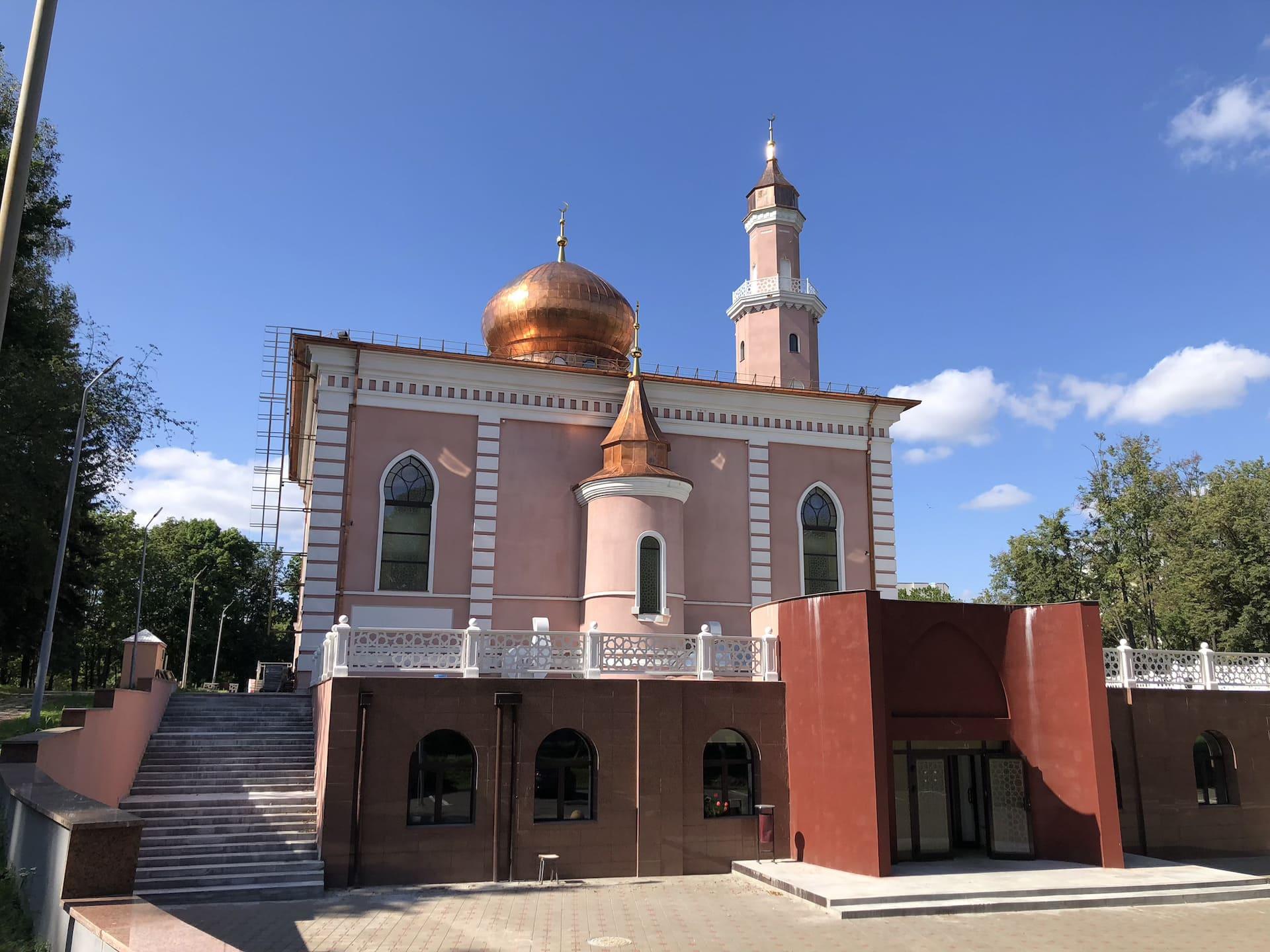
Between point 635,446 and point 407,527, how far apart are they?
550 cm

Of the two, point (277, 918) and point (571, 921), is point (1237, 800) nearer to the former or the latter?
point (571, 921)

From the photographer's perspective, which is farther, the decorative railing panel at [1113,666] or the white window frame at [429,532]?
the white window frame at [429,532]

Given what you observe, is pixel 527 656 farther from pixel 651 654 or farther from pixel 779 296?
pixel 779 296

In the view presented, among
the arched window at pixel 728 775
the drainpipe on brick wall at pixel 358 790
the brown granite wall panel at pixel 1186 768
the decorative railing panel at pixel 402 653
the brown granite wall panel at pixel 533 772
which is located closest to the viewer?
the drainpipe on brick wall at pixel 358 790

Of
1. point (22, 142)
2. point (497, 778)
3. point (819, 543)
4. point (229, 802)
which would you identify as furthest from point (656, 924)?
point (819, 543)

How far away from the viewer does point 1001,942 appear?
1163 centimetres

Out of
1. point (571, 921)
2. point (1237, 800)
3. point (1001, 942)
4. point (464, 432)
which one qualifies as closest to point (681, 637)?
point (571, 921)

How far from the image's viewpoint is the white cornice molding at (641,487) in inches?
853

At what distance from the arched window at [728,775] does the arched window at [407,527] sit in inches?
330

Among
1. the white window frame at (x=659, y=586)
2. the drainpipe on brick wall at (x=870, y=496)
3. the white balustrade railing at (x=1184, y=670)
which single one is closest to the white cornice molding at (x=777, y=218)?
the drainpipe on brick wall at (x=870, y=496)

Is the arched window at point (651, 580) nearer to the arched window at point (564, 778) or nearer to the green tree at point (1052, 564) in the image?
the arched window at point (564, 778)

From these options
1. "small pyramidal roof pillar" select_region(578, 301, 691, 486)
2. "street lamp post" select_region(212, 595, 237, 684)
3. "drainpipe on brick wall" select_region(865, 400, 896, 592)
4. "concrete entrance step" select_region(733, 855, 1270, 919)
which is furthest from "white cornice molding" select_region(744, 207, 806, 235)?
"street lamp post" select_region(212, 595, 237, 684)

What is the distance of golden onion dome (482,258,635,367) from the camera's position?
88.4 feet

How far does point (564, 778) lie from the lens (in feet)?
50.8
